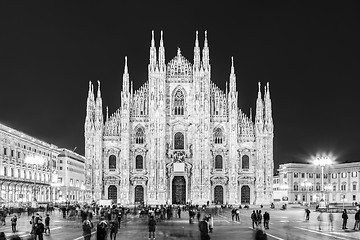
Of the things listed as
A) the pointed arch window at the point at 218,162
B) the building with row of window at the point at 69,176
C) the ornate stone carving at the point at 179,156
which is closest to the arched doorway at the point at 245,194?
the pointed arch window at the point at 218,162

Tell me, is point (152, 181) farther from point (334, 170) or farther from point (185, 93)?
point (334, 170)

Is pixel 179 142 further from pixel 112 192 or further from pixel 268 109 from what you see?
pixel 268 109

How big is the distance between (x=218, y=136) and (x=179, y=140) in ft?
22.0

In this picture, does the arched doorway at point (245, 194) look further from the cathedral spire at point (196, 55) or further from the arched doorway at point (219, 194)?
the cathedral spire at point (196, 55)

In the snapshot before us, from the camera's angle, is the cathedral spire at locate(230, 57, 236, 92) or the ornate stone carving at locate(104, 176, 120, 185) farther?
the ornate stone carving at locate(104, 176, 120, 185)

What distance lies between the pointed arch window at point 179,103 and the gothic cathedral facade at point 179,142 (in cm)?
17

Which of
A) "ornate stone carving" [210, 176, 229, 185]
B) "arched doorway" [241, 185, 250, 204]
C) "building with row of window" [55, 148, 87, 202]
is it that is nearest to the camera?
"ornate stone carving" [210, 176, 229, 185]

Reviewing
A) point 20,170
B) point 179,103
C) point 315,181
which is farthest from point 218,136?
point 315,181

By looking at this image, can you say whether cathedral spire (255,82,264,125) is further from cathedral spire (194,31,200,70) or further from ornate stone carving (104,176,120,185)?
ornate stone carving (104,176,120,185)

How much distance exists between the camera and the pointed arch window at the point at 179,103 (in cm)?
10944

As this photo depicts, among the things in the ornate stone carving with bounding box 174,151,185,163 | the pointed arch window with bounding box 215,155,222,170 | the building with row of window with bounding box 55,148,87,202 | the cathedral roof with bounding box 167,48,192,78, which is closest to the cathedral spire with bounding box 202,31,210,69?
the cathedral roof with bounding box 167,48,192,78

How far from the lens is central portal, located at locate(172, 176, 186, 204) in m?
109

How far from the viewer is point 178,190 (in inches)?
4311

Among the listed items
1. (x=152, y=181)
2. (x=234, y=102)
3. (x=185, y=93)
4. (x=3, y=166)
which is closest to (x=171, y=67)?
(x=185, y=93)
